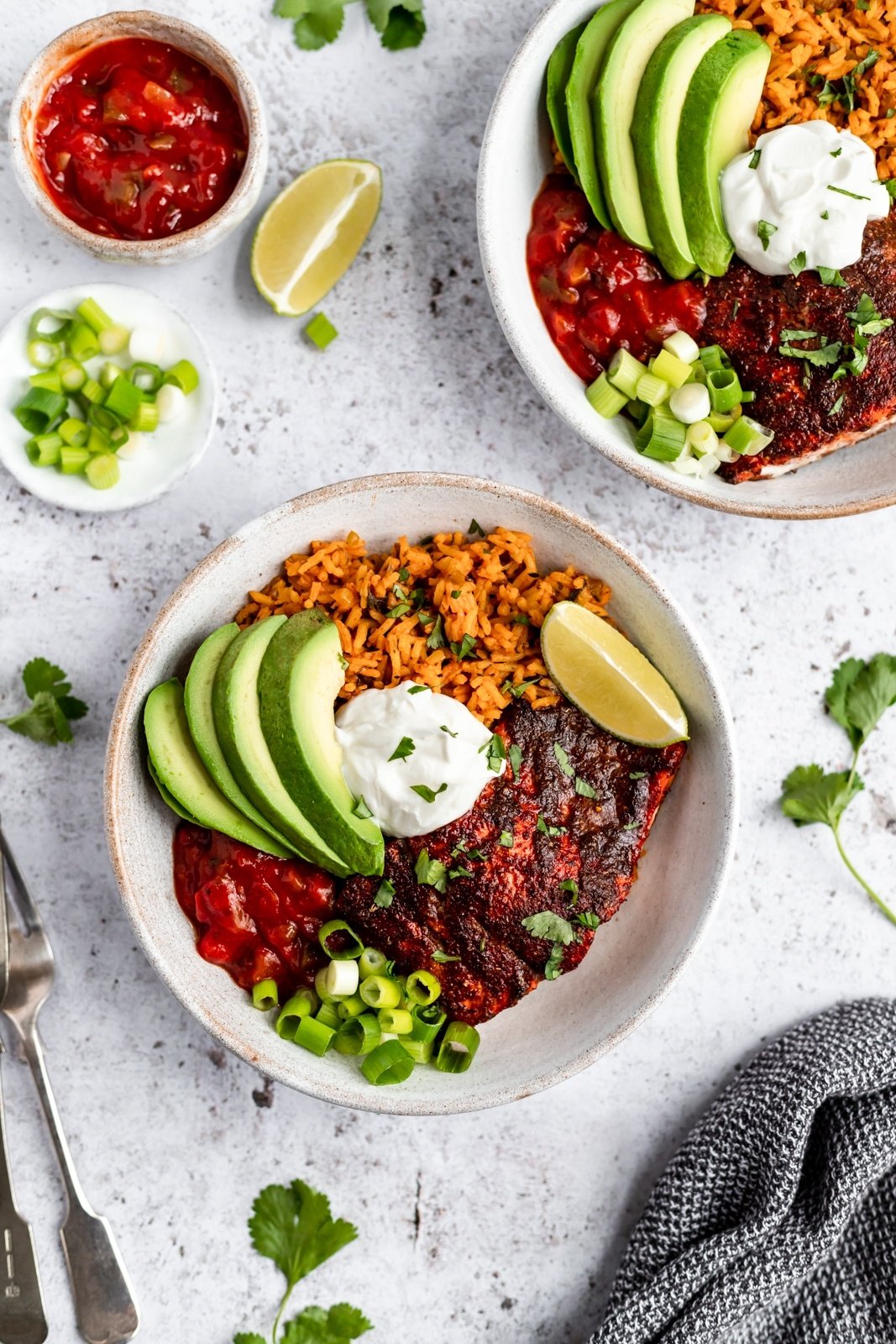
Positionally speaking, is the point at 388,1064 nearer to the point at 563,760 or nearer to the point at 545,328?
the point at 563,760

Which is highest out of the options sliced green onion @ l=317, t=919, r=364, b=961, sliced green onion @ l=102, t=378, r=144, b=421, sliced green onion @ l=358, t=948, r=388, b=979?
sliced green onion @ l=102, t=378, r=144, b=421

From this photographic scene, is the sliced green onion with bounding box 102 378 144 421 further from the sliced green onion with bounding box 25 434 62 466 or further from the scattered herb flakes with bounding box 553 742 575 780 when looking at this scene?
the scattered herb flakes with bounding box 553 742 575 780

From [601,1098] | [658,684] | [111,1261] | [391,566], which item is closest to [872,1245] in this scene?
[601,1098]

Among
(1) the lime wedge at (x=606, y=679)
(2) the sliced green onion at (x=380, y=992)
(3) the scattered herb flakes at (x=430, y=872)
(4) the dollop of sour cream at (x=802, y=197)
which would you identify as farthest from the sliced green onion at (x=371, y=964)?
(4) the dollop of sour cream at (x=802, y=197)

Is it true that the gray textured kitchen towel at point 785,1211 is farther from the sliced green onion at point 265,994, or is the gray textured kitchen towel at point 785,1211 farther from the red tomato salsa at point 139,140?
the red tomato salsa at point 139,140

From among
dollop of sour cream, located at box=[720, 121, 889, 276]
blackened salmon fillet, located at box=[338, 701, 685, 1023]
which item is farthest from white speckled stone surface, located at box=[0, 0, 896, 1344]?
dollop of sour cream, located at box=[720, 121, 889, 276]

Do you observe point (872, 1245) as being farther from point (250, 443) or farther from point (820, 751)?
point (250, 443)

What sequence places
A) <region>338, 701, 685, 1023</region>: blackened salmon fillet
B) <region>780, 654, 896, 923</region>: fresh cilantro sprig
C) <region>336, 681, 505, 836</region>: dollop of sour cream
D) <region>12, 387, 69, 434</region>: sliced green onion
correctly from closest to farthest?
<region>336, 681, 505, 836</region>: dollop of sour cream → <region>338, 701, 685, 1023</region>: blackened salmon fillet → <region>12, 387, 69, 434</region>: sliced green onion → <region>780, 654, 896, 923</region>: fresh cilantro sprig
